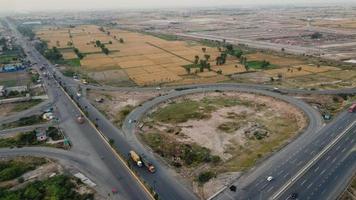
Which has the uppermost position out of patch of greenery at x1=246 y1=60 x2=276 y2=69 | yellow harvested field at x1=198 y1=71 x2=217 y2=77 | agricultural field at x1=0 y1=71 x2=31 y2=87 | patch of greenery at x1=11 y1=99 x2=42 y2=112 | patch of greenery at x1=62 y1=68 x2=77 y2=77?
patch of greenery at x1=246 y1=60 x2=276 y2=69

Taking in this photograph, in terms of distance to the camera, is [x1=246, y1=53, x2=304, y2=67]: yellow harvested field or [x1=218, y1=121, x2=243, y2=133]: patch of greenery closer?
[x1=218, y1=121, x2=243, y2=133]: patch of greenery

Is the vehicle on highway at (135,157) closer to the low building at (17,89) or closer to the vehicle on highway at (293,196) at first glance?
the vehicle on highway at (293,196)

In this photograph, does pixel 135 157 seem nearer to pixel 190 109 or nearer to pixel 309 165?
pixel 309 165

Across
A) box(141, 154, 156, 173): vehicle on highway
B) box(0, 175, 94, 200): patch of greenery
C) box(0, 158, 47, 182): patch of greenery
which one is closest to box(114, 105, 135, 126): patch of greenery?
box(141, 154, 156, 173): vehicle on highway

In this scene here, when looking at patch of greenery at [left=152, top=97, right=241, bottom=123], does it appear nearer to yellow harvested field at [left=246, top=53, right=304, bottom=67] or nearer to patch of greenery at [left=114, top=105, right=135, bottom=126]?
patch of greenery at [left=114, top=105, right=135, bottom=126]

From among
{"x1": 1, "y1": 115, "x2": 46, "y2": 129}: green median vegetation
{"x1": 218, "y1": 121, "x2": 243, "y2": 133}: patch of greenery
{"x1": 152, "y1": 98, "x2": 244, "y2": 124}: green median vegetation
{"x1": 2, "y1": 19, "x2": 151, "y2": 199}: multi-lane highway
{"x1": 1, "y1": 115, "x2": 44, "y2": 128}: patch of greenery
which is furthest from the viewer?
{"x1": 152, "y1": 98, "x2": 244, "y2": 124}: green median vegetation
